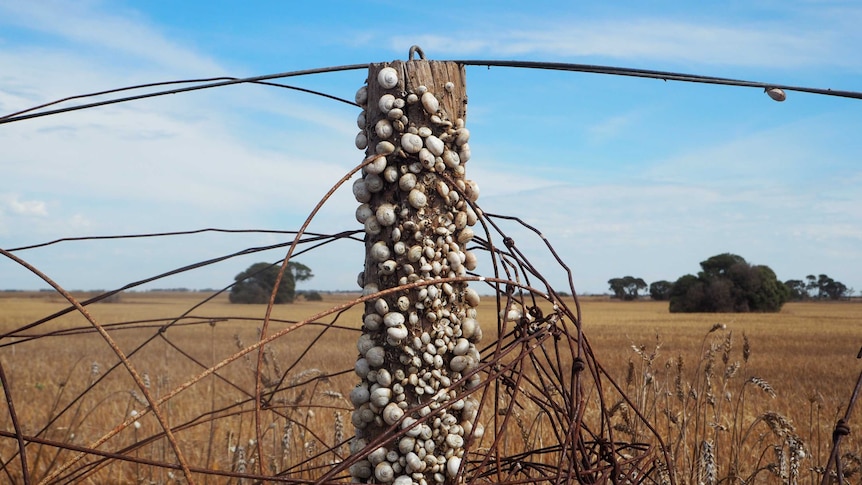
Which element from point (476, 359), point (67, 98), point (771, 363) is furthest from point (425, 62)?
point (771, 363)

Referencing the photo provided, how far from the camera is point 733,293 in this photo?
1200 inches

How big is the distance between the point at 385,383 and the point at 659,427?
3794 millimetres

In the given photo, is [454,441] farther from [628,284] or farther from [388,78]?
[628,284]

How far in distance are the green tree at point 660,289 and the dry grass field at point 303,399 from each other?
20632 mm

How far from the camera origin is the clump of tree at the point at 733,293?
1186 inches

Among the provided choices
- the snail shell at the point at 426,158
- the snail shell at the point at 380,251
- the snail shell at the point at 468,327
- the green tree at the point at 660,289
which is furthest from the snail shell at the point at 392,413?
the green tree at the point at 660,289

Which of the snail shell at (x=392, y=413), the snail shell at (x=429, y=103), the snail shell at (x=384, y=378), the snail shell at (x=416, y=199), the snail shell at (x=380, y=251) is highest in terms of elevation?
the snail shell at (x=429, y=103)

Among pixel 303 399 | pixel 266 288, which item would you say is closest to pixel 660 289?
pixel 266 288

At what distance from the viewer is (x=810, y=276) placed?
3866 centimetres

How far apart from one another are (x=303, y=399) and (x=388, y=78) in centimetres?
330

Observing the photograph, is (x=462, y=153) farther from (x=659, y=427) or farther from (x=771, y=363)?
(x=771, y=363)

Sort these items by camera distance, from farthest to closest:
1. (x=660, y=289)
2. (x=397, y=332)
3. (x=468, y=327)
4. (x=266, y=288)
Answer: (x=660, y=289) < (x=266, y=288) < (x=468, y=327) < (x=397, y=332)

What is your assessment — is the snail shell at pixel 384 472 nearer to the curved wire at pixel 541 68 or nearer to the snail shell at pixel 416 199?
the snail shell at pixel 416 199

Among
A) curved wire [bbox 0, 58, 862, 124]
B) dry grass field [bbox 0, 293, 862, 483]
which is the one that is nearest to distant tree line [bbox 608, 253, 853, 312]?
dry grass field [bbox 0, 293, 862, 483]
